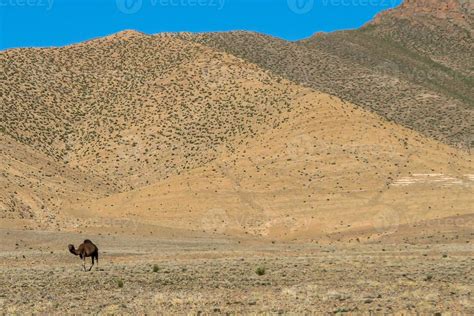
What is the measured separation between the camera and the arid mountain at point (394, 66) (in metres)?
122

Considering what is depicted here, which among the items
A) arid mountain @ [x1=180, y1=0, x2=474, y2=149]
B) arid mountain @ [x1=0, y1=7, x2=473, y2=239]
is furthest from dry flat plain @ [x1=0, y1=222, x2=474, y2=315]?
arid mountain @ [x1=180, y1=0, x2=474, y2=149]

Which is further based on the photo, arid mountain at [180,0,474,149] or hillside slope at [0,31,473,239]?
arid mountain at [180,0,474,149]

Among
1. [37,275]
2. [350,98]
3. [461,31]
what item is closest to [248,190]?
[37,275]

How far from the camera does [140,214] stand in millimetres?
65625

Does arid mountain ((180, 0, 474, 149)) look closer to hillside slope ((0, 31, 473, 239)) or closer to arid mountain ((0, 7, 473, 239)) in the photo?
arid mountain ((0, 7, 473, 239))

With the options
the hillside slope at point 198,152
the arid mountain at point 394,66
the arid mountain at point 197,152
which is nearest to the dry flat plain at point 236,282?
the arid mountain at point 197,152

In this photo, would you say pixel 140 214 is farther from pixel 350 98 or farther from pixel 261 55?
pixel 261 55

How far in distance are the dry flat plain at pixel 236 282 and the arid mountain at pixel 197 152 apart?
14.2 meters

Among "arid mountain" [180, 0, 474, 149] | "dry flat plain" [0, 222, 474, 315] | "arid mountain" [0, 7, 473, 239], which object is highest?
"arid mountain" [180, 0, 474, 149]

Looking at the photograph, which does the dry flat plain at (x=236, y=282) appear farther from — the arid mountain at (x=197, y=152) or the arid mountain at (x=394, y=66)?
the arid mountain at (x=394, y=66)

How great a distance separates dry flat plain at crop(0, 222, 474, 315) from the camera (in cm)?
2017

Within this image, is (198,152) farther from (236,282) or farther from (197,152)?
(236,282)

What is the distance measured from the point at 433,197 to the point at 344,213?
8343 millimetres

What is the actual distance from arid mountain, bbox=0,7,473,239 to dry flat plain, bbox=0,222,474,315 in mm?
14246
